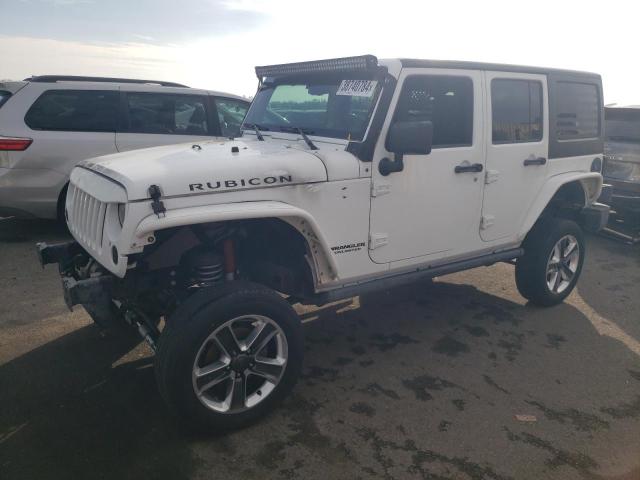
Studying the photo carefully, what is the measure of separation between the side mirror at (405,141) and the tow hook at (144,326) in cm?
178

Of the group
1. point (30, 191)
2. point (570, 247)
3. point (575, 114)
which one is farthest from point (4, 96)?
point (570, 247)

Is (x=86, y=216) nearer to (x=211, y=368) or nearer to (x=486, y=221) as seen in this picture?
(x=211, y=368)

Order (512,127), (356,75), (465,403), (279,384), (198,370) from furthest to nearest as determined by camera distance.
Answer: (512,127) → (356,75) → (465,403) → (279,384) → (198,370)

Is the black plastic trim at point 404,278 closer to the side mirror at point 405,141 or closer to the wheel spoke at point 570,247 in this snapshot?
the wheel spoke at point 570,247

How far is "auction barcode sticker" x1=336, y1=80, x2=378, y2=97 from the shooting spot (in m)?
3.35

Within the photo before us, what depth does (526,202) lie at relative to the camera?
437cm

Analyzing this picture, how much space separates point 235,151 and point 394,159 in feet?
3.50

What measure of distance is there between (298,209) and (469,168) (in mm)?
1598

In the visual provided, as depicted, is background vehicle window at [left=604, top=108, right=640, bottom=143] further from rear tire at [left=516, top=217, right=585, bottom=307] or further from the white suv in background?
the white suv in background

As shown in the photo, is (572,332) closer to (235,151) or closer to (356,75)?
(356,75)

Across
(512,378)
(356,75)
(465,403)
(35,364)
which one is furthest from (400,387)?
(35,364)

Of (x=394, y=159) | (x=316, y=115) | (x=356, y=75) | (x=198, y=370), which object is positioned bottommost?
(x=198, y=370)

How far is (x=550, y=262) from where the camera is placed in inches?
187

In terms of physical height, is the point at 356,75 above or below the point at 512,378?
above
